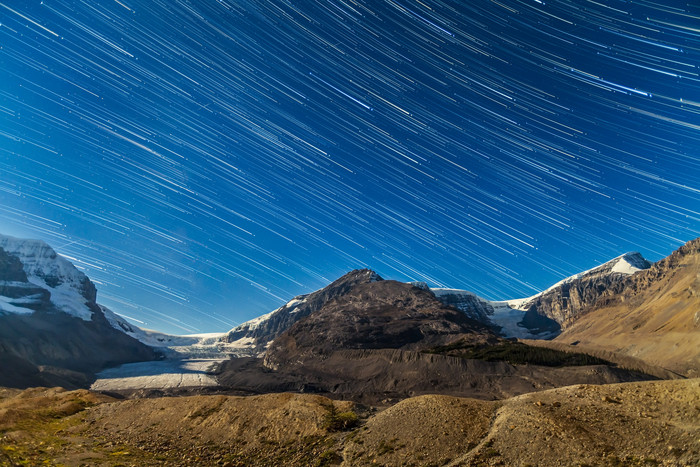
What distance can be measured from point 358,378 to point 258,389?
154 feet

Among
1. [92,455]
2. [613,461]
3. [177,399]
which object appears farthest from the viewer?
[177,399]

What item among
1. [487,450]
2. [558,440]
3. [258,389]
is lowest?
[258,389]

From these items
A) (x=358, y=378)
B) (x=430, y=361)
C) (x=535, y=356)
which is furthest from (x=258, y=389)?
(x=535, y=356)

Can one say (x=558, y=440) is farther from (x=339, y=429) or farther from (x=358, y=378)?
(x=358, y=378)

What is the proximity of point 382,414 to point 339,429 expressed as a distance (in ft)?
14.3

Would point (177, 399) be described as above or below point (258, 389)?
above

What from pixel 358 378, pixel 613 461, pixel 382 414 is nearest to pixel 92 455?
pixel 382 414

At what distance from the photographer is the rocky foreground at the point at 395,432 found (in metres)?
25.4

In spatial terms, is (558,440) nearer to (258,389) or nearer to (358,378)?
(358,378)

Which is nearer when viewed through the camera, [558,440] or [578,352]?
[558,440]

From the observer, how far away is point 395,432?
107 feet

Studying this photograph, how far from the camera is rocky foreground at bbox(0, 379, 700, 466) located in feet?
83.4

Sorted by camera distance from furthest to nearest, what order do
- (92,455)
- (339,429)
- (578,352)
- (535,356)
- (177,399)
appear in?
(578,352) < (535,356) < (177,399) < (339,429) < (92,455)

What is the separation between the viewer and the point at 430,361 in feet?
532
